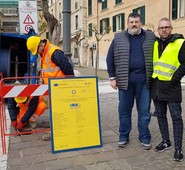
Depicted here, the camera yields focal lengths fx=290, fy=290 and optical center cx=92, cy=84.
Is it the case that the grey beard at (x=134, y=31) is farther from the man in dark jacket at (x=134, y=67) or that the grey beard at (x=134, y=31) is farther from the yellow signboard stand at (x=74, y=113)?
the yellow signboard stand at (x=74, y=113)

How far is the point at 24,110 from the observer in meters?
5.67

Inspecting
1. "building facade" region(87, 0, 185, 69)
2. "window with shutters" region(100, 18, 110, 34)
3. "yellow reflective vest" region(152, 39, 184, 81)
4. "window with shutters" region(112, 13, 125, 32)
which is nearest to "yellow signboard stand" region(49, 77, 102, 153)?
"yellow reflective vest" region(152, 39, 184, 81)

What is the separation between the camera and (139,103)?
4664mm

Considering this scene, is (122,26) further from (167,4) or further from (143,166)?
(143,166)

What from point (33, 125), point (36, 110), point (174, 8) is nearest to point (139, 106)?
→ point (36, 110)

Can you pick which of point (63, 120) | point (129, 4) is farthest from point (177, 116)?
point (129, 4)

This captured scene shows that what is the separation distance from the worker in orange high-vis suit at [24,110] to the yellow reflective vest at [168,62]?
245 centimetres

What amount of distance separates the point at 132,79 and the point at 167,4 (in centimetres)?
2013

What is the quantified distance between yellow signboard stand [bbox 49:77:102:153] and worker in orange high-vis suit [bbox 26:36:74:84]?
67cm

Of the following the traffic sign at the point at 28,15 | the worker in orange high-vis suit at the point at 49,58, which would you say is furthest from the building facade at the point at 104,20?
the worker in orange high-vis suit at the point at 49,58

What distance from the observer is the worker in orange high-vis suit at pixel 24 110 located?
5.48 meters

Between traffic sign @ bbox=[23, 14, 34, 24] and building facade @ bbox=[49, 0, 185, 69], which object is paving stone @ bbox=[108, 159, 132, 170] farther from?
building facade @ bbox=[49, 0, 185, 69]

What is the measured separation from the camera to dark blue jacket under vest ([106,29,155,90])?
4.38m

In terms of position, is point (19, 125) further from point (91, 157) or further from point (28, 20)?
point (28, 20)
